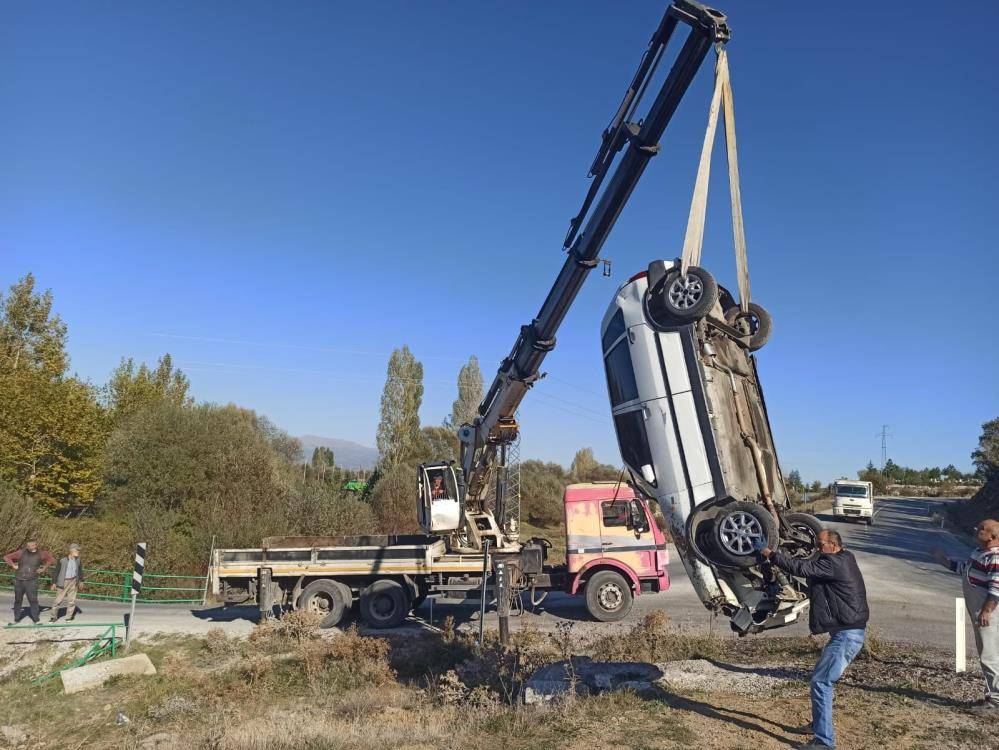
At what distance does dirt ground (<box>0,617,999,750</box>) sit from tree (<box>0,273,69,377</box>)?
82.6 ft

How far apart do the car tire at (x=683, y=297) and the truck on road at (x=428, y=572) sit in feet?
25.5

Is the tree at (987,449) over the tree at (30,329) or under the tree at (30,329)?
under

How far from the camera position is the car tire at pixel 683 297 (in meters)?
5.90

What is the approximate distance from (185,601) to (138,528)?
7.05 metres

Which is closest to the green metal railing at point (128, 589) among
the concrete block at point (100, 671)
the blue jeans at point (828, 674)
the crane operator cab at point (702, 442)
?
the concrete block at point (100, 671)

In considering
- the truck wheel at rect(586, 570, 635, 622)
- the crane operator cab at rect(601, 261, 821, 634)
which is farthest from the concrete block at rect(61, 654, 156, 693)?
the crane operator cab at rect(601, 261, 821, 634)

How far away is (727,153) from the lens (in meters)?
6.29

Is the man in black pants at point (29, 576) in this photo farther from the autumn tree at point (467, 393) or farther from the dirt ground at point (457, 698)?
the autumn tree at point (467, 393)

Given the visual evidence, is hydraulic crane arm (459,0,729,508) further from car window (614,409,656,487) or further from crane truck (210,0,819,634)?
car window (614,409,656,487)

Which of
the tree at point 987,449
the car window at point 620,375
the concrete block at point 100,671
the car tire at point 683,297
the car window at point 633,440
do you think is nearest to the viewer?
the car tire at point 683,297

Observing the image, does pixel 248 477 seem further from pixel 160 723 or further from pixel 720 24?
pixel 720 24

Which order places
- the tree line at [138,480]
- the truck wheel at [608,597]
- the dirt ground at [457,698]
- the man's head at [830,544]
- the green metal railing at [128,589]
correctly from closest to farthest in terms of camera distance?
the man's head at [830,544]
the dirt ground at [457,698]
the truck wheel at [608,597]
the green metal railing at [128,589]
the tree line at [138,480]

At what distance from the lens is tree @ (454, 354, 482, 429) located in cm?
4969

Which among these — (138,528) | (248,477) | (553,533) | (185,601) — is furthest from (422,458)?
(185,601)
